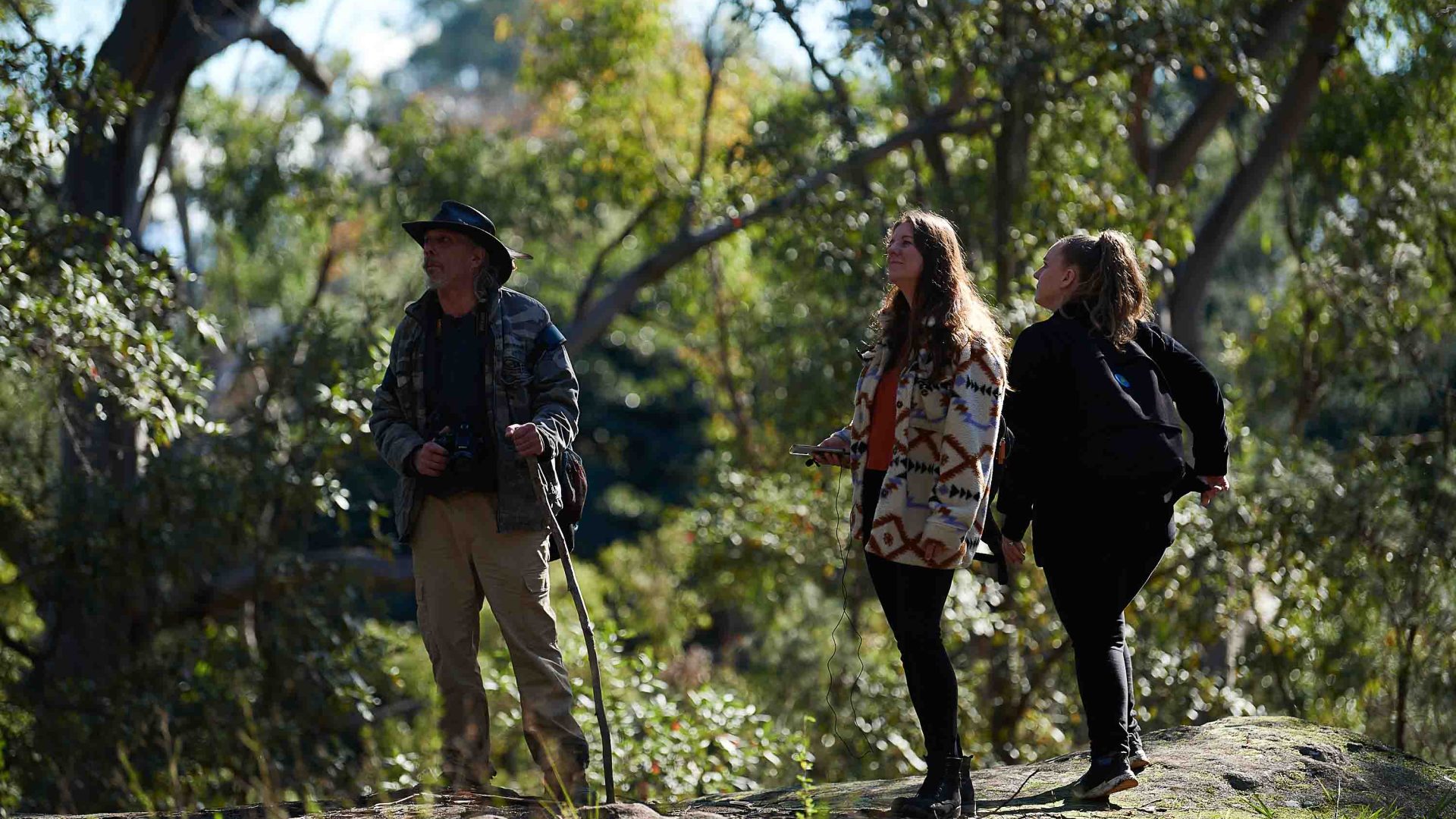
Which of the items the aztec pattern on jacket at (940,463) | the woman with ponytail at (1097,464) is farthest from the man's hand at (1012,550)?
the aztec pattern on jacket at (940,463)

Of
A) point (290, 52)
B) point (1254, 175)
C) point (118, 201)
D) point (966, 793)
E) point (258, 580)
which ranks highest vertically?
point (290, 52)

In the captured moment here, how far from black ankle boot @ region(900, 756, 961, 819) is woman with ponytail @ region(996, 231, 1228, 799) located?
1.46 ft

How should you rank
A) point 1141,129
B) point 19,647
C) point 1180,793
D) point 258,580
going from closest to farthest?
point 1180,793
point 258,580
point 19,647
point 1141,129

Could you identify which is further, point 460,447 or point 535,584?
point 535,584

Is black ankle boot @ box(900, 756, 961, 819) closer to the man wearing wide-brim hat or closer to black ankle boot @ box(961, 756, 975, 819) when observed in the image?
black ankle boot @ box(961, 756, 975, 819)

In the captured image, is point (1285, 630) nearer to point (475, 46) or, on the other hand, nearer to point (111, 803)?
point (111, 803)

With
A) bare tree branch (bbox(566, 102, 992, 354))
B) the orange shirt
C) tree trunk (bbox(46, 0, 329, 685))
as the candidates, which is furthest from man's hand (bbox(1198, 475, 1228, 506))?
tree trunk (bbox(46, 0, 329, 685))

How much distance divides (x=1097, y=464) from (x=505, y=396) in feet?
5.74

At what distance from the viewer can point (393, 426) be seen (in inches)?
174

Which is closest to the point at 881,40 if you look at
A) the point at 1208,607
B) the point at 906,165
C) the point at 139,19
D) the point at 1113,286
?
the point at 906,165

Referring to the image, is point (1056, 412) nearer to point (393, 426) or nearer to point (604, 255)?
point (393, 426)

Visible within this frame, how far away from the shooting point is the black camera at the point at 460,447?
4246 mm

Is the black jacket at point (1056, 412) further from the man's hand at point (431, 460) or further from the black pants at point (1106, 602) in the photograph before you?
the man's hand at point (431, 460)

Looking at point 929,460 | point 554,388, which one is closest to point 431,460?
point 554,388
